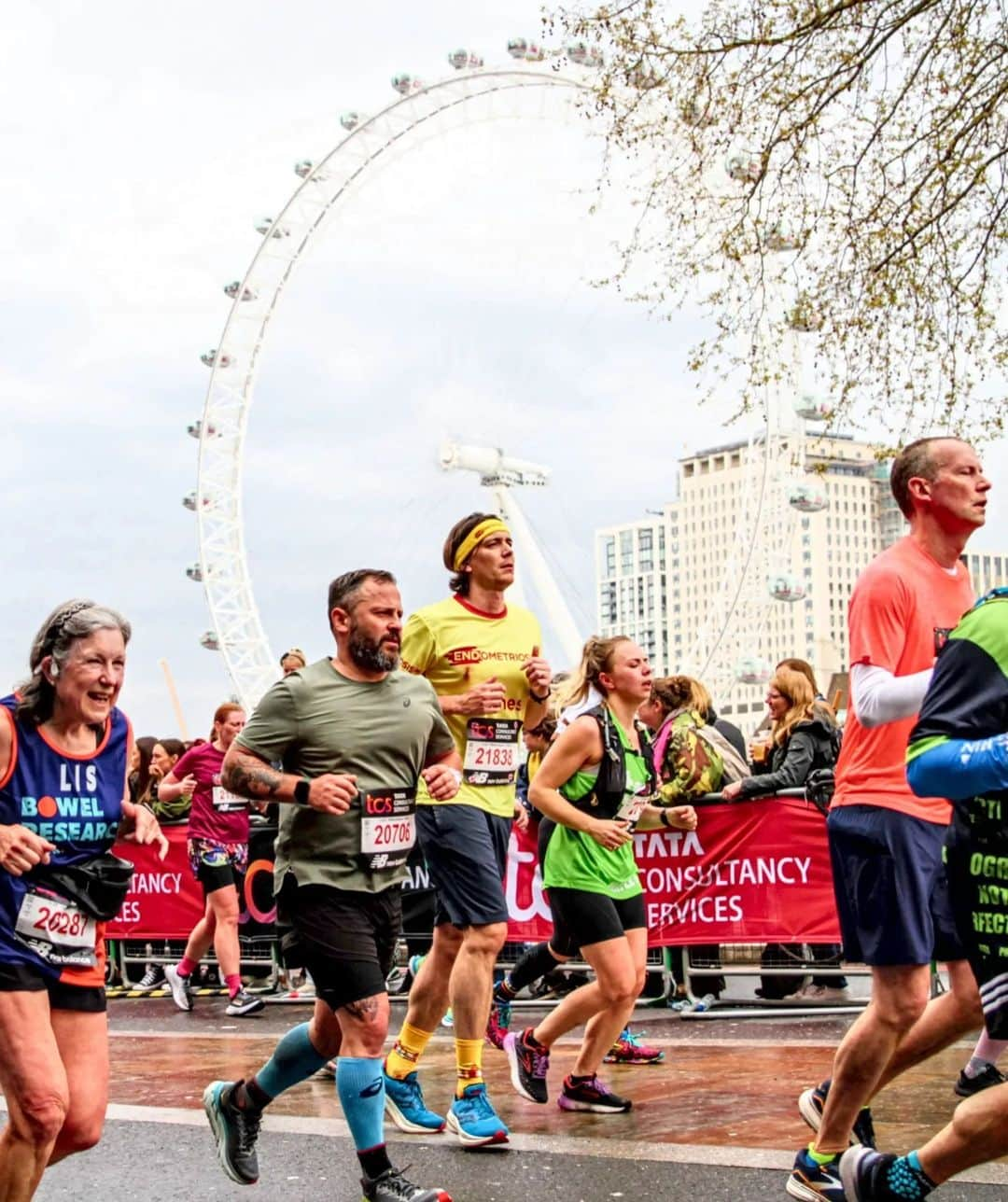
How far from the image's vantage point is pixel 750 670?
35.4 meters

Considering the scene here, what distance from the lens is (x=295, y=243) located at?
34812 millimetres

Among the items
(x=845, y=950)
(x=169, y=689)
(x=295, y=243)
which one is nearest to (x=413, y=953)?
(x=845, y=950)

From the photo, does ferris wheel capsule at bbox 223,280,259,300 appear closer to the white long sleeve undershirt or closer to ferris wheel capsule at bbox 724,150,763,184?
ferris wheel capsule at bbox 724,150,763,184

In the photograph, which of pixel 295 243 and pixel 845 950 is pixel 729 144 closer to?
pixel 845 950

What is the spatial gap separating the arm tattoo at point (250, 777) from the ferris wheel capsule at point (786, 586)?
93.5 feet

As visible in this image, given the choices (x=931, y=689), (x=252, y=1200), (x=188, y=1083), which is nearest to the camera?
(x=931, y=689)

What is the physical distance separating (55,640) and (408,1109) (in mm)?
2402

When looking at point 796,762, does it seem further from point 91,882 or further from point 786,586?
point 786,586

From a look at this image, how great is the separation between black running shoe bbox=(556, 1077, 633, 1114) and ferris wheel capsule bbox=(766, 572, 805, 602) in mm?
27056

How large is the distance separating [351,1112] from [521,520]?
32937 millimetres

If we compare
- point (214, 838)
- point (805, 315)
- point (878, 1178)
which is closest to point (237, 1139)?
point (878, 1178)

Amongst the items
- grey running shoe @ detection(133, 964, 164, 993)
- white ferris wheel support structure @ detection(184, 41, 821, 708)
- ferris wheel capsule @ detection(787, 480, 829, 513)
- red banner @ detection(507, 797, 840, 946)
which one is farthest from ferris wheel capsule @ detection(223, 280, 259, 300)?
red banner @ detection(507, 797, 840, 946)

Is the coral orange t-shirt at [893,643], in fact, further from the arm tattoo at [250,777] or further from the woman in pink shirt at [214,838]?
the woman in pink shirt at [214,838]

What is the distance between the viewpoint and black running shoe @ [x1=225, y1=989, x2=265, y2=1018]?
1048 cm
